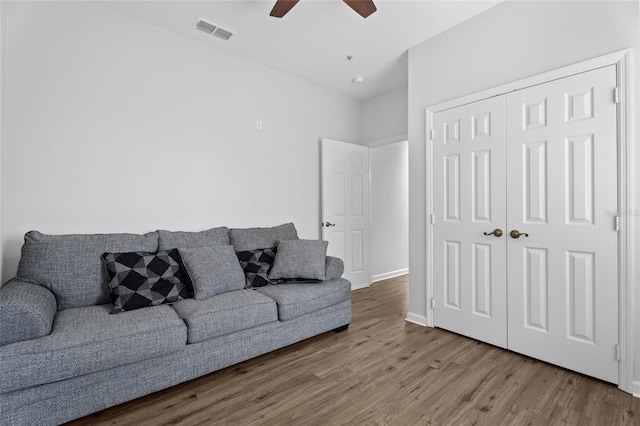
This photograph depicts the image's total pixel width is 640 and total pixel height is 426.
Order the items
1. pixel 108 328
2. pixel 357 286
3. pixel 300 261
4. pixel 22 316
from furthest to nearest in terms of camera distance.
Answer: pixel 357 286 < pixel 300 261 < pixel 108 328 < pixel 22 316

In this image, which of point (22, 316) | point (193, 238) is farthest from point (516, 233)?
point (22, 316)

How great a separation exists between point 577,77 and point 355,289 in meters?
3.24

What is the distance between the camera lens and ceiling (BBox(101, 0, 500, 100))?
2479mm

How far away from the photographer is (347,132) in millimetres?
4441

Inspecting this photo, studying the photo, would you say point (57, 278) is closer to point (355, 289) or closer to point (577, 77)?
point (355, 289)

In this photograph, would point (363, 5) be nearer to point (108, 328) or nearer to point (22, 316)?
point (108, 328)

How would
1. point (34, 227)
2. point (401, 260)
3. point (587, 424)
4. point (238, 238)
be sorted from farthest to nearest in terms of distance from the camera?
point (401, 260), point (238, 238), point (34, 227), point (587, 424)

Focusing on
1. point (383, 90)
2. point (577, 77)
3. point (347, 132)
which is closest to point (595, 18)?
point (577, 77)

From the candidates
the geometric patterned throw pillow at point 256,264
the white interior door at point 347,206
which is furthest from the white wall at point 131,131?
the geometric patterned throw pillow at point 256,264

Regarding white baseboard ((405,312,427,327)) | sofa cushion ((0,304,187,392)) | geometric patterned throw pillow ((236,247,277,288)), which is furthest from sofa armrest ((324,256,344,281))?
sofa cushion ((0,304,187,392))

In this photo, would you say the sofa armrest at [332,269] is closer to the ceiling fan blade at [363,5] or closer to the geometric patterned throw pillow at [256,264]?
the geometric patterned throw pillow at [256,264]

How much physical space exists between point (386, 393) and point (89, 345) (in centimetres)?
169

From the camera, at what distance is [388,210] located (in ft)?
16.6

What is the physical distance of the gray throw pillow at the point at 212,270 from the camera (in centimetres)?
227
